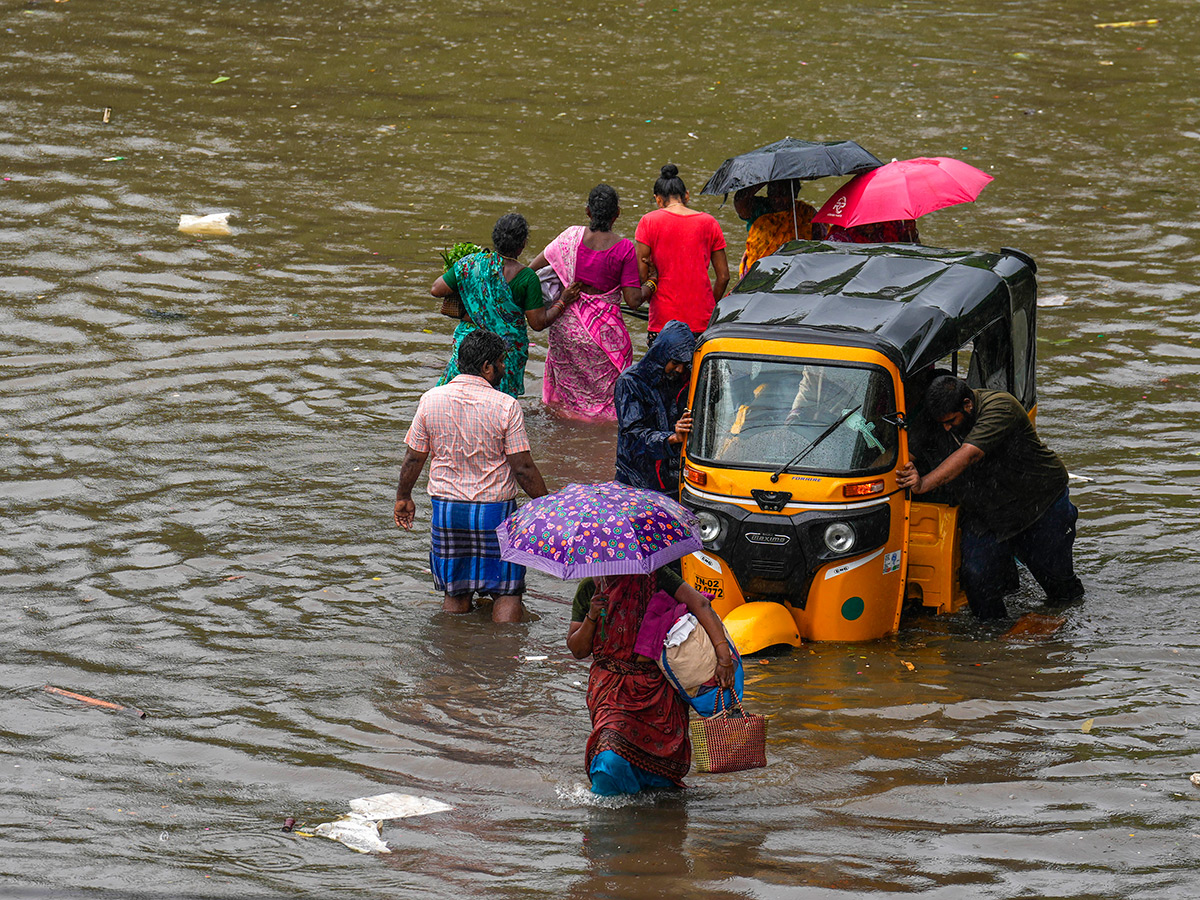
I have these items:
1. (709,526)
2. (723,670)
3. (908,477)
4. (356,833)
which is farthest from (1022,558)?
(356,833)

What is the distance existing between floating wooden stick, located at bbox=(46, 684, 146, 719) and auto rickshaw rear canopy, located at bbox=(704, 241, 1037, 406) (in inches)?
143

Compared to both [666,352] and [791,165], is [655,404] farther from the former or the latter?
[791,165]

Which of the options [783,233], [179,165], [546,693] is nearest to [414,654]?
[546,693]

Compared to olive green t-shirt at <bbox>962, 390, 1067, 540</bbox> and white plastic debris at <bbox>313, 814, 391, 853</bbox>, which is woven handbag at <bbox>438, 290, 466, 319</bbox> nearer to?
olive green t-shirt at <bbox>962, 390, 1067, 540</bbox>

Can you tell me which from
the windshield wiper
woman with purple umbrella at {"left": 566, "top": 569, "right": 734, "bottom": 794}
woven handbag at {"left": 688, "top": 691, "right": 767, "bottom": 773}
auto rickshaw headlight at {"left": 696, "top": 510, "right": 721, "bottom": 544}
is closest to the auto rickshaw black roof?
→ the windshield wiper

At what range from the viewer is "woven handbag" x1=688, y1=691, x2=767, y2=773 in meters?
6.11

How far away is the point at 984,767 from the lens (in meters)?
6.63

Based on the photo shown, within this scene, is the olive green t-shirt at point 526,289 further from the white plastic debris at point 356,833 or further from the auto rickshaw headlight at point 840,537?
the white plastic debris at point 356,833

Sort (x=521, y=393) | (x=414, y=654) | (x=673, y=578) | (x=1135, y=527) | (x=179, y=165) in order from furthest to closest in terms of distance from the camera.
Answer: (x=179, y=165) < (x=521, y=393) < (x=1135, y=527) < (x=414, y=654) < (x=673, y=578)

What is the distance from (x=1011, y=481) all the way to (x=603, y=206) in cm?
398

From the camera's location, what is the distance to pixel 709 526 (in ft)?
26.1

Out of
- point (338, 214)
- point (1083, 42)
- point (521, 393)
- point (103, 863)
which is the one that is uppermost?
point (1083, 42)

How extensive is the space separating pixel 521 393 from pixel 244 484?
2349 mm

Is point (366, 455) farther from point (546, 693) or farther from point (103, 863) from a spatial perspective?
point (103, 863)
